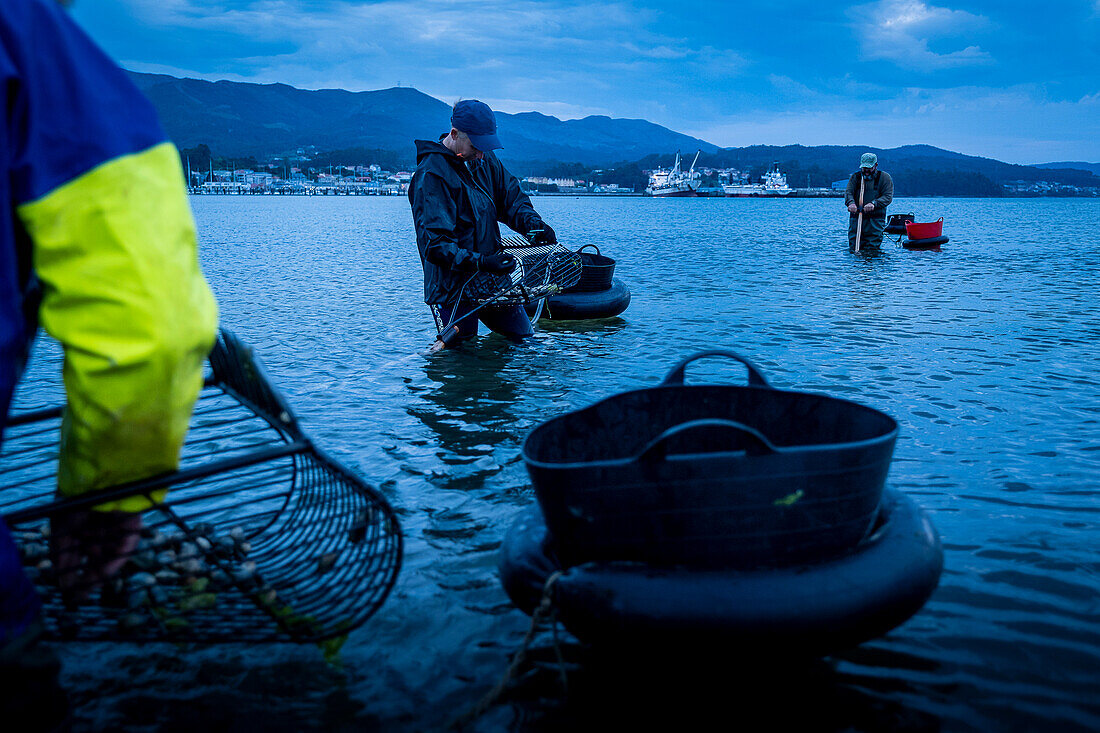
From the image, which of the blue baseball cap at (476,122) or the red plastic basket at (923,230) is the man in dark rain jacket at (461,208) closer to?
the blue baseball cap at (476,122)

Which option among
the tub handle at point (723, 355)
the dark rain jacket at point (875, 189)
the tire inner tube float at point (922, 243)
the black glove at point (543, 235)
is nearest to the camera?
the tub handle at point (723, 355)

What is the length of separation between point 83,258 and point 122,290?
11cm

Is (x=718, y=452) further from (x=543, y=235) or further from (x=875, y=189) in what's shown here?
(x=875, y=189)

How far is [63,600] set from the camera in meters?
2.54

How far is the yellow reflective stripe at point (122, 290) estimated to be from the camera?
5.73 ft

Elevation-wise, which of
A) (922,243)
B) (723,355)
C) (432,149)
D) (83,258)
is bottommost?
(723,355)

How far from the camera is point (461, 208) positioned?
351 inches

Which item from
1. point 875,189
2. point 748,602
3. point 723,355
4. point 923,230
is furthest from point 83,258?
point 923,230

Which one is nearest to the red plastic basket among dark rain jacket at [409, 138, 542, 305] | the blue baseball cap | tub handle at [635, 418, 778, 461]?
dark rain jacket at [409, 138, 542, 305]

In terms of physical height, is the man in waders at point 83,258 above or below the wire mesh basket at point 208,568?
above

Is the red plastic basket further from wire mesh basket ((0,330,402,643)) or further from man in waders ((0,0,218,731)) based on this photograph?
man in waders ((0,0,218,731))

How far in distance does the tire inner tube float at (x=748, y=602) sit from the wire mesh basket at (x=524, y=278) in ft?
21.0

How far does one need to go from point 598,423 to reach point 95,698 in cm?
242

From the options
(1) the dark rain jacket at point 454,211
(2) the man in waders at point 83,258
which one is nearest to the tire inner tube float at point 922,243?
(1) the dark rain jacket at point 454,211
